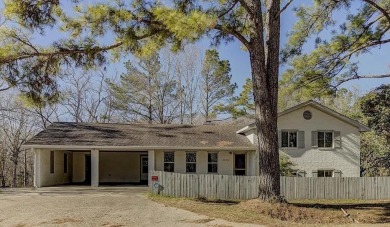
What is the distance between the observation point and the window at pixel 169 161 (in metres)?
24.1

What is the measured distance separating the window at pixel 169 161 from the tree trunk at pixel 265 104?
35.8 feet

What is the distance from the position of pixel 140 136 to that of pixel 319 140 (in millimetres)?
10637

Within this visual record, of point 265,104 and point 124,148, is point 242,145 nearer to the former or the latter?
point 124,148

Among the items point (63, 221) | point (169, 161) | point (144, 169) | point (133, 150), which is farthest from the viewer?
point (144, 169)

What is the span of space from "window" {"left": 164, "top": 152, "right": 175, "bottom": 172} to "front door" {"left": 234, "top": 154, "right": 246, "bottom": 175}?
12.3ft

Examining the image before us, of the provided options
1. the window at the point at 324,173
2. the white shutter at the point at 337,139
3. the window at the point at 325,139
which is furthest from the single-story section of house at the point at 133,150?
the white shutter at the point at 337,139

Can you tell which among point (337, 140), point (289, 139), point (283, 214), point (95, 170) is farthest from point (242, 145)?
point (283, 214)

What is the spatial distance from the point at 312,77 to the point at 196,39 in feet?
26.9

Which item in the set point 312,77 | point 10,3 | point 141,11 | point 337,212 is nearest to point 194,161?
Result: point 312,77

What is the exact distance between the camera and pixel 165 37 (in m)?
12.5

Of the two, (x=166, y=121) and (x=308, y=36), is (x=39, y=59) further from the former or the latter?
(x=166, y=121)

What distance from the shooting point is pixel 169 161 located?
79.2 ft

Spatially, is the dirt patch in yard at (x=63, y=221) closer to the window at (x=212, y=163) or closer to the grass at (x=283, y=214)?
the grass at (x=283, y=214)

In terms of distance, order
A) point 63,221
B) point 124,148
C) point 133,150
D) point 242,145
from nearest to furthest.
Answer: point 63,221, point 124,148, point 242,145, point 133,150
